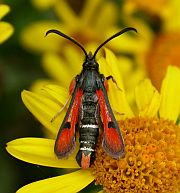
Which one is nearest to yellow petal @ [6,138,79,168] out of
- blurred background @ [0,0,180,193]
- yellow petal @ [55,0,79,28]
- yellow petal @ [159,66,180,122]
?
yellow petal @ [159,66,180,122]

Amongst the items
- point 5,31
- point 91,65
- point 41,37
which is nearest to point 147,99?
point 91,65

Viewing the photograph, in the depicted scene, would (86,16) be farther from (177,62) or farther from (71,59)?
(177,62)

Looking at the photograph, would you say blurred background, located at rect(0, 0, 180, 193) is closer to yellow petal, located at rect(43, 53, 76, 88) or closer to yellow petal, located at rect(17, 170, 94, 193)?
yellow petal, located at rect(43, 53, 76, 88)

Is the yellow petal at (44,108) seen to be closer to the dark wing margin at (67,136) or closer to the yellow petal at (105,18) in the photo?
the dark wing margin at (67,136)

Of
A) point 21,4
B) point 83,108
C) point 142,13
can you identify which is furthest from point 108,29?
point 83,108

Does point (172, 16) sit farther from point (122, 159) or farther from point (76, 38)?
point (122, 159)

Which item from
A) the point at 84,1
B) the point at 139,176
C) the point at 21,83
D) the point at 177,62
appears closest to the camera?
the point at 139,176

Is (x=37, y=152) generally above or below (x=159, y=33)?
below

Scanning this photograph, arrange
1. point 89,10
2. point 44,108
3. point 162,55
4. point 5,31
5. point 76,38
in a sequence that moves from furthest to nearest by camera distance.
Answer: point 89,10 < point 76,38 < point 162,55 < point 5,31 < point 44,108
